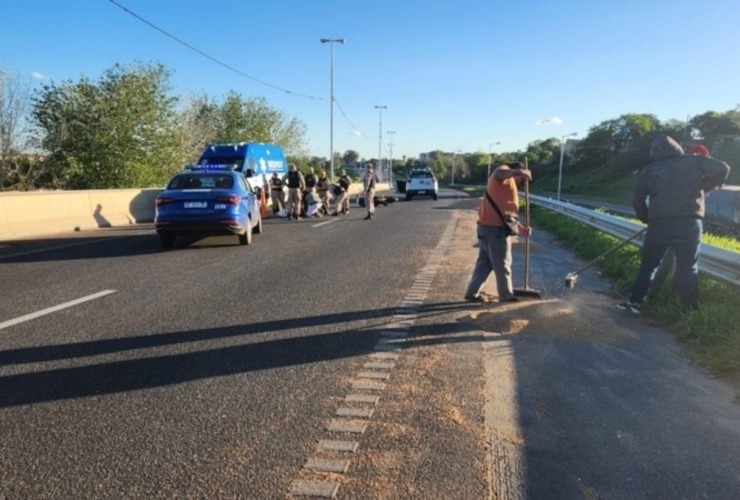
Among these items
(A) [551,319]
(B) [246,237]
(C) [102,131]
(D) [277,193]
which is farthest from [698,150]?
(C) [102,131]

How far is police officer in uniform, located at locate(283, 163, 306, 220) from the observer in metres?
19.6

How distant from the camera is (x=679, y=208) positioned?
585 centimetres

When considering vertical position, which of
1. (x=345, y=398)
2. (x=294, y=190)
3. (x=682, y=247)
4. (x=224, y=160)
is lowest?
(x=345, y=398)

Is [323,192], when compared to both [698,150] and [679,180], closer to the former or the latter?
[698,150]

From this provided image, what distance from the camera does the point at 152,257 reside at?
33.4 ft

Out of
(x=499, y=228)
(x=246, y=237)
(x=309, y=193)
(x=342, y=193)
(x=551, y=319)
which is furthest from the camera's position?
(x=342, y=193)

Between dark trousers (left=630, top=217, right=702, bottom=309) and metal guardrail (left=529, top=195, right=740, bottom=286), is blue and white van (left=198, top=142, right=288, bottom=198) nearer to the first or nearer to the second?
metal guardrail (left=529, top=195, right=740, bottom=286)

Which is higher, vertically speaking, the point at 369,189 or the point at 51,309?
the point at 369,189

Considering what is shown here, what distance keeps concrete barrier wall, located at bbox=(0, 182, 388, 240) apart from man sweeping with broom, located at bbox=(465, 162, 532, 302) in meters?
11.2

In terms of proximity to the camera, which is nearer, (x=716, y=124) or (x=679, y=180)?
(x=679, y=180)

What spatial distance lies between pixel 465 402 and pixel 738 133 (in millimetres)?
69040

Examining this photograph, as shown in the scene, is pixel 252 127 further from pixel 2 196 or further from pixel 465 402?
pixel 465 402

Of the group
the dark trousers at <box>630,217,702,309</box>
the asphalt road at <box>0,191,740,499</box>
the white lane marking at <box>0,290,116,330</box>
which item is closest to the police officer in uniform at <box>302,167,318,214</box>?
the asphalt road at <box>0,191,740,499</box>

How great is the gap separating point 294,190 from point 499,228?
13751mm
